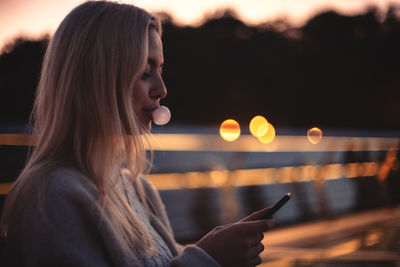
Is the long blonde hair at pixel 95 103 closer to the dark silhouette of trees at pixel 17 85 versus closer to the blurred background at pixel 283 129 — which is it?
the blurred background at pixel 283 129

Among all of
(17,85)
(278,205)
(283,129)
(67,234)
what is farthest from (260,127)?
(283,129)

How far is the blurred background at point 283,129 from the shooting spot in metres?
5.16

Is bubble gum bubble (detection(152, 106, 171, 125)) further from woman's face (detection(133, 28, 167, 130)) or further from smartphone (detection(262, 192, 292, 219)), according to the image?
smartphone (detection(262, 192, 292, 219))

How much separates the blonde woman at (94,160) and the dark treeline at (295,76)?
165 ft

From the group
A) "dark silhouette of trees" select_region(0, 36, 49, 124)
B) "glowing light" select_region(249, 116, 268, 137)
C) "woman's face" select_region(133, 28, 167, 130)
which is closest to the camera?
"woman's face" select_region(133, 28, 167, 130)

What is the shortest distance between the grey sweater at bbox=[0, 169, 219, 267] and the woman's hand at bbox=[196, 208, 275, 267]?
36 mm

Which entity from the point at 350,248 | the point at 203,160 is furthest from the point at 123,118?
the point at 203,160

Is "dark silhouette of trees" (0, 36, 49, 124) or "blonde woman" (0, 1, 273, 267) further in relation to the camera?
"dark silhouette of trees" (0, 36, 49, 124)

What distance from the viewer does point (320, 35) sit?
6066 centimetres

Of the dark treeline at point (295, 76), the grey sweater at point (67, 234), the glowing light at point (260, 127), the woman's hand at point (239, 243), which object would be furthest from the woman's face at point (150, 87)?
the dark treeline at point (295, 76)

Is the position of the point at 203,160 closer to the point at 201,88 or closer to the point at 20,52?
the point at 20,52

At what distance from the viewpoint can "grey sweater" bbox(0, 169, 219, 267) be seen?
1.41 metres

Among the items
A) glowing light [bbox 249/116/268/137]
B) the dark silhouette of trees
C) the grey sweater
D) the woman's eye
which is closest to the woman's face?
the woman's eye

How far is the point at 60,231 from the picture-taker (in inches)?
56.1
